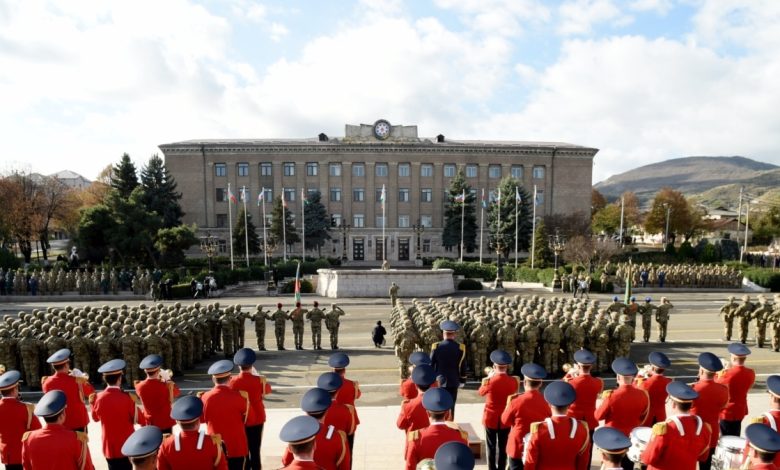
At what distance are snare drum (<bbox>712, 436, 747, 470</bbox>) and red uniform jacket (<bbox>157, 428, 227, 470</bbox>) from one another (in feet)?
18.6

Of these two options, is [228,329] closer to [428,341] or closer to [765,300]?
[428,341]

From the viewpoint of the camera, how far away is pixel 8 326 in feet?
41.1

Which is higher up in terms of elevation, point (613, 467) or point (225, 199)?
point (225, 199)

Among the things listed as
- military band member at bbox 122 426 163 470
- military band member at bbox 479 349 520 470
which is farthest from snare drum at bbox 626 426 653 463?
military band member at bbox 122 426 163 470

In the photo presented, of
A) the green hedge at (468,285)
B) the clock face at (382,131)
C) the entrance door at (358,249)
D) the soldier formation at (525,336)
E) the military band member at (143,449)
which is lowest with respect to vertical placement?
the green hedge at (468,285)

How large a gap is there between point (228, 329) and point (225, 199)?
49.7 metres

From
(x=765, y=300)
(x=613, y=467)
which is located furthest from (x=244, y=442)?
(x=765, y=300)

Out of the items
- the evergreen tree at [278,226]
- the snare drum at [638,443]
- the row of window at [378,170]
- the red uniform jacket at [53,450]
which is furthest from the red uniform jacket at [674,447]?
the row of window at [378,170]

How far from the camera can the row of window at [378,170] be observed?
60.9m

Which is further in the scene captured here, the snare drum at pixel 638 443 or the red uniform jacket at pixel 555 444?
the snare drum at pixel 638 443

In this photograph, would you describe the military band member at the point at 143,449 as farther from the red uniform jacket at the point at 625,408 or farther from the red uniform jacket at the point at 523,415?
the red uniform jacket at the point at 625,408

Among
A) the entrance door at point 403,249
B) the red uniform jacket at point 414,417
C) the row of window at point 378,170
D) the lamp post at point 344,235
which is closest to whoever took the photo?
the red uniform jacket at point 414,417

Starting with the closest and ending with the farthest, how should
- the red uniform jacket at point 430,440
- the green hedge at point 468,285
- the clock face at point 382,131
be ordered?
the red uniform jacket at point 430,440 → the green hedge at point 468,285 → the clock face at point 382,131

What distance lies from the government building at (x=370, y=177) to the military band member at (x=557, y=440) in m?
54.9
